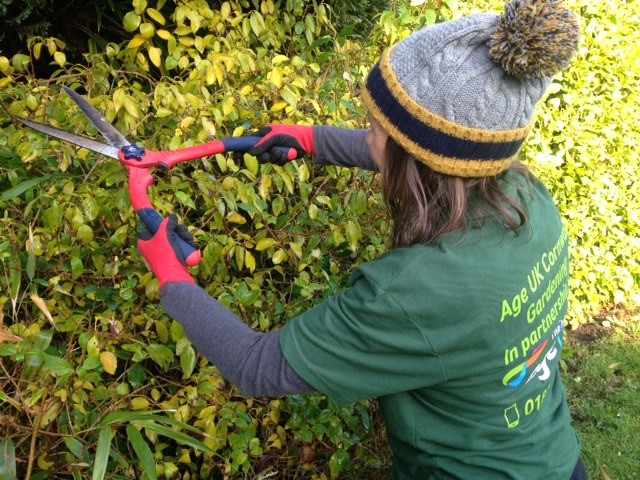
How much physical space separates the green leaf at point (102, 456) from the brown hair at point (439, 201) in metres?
0.83

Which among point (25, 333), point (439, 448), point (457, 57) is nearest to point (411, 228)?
point (457, 57)

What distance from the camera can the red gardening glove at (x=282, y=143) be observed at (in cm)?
205

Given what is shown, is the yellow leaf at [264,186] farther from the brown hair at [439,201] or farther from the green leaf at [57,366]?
the green leaf at [57,366]

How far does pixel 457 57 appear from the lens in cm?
128

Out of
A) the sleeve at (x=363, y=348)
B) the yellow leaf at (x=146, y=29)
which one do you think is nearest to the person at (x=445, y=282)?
the sleeve at (x=363, y=348)

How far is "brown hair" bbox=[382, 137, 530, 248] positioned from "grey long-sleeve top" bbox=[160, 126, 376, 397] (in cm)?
39

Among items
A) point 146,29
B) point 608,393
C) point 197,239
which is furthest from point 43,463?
point 608,393

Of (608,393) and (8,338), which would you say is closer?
(8,338)

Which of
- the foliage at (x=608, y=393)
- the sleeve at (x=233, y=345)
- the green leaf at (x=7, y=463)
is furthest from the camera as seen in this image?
the foliage at (x=608, y=393)

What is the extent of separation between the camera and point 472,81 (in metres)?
1.27

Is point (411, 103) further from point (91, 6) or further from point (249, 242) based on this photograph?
point (91, 6)

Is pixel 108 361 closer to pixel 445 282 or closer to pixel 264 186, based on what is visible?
pixel 264 186

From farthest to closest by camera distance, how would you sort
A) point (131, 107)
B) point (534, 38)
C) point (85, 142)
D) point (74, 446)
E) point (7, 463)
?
point (131, 107) < point (85, 142) < point (74, 446) < point (7, 463) < point (534, 38)

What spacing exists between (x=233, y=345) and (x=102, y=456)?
41 cm
